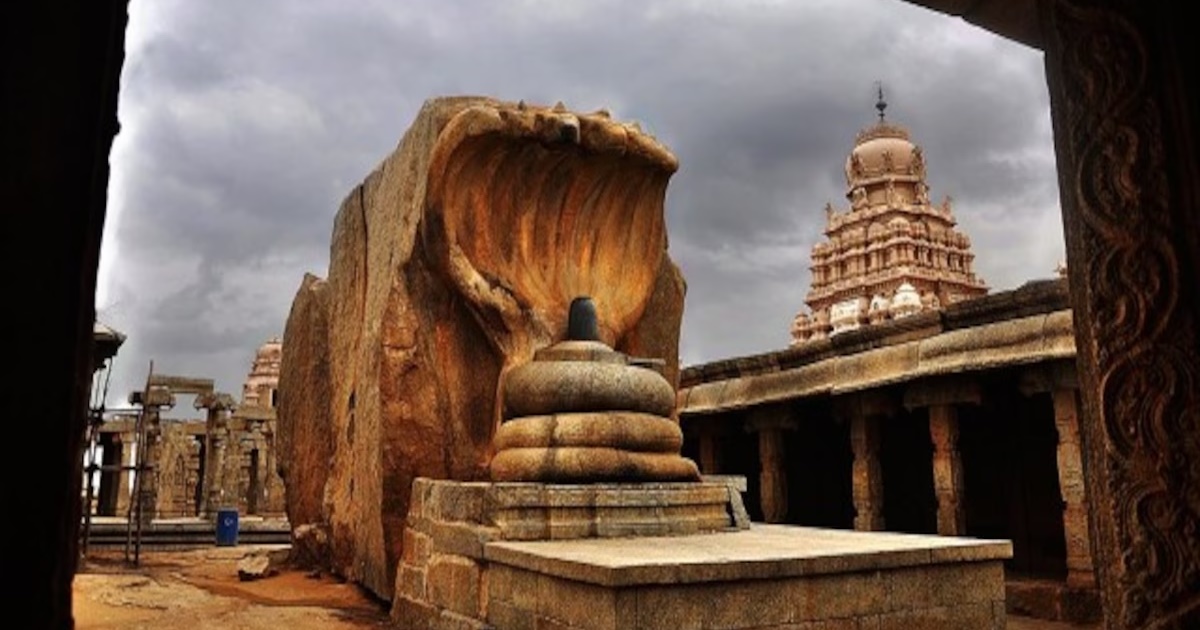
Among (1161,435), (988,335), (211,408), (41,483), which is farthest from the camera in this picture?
(211,408)

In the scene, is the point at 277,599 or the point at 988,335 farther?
the point at 988,335

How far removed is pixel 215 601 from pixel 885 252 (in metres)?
21.5

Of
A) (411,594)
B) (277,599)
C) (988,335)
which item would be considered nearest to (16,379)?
(411,594)

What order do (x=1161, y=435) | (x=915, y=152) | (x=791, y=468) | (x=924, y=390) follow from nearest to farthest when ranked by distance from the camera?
(x=1161, y=435) < (x=924, y=390) < (x=791, y=468) < (x=915, y=152)

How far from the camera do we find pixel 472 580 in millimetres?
5621

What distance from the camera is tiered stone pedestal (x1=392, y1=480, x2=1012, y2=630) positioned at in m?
4.33

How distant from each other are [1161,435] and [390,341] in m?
6.12

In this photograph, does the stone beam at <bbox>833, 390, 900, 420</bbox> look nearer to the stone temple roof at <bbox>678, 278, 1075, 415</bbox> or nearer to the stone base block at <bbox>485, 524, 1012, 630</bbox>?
the stone temple roof at <bbox>678, 278, 1075, 415</bbox>

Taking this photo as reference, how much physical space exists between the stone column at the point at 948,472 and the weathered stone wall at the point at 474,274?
3.28 metres

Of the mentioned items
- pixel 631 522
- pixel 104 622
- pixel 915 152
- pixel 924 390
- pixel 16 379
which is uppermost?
pixel 915 152

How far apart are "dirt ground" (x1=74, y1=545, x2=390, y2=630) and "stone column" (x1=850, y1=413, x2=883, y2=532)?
5.59m

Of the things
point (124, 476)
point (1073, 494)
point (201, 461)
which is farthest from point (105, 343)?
point (124, 476)

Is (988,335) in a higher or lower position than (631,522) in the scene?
higher

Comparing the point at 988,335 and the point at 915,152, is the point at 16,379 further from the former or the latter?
the point at 915,152
